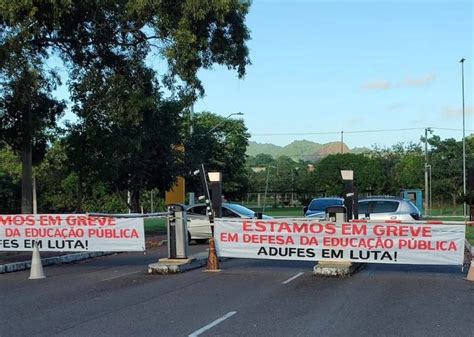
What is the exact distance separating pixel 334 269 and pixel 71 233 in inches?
260

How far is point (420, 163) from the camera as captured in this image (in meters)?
82.4

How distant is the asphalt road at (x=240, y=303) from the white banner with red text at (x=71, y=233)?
0.67 m

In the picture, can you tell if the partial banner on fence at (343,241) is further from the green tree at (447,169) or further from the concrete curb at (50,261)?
the green tree at (447,169)

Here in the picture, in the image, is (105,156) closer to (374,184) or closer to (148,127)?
(148,127)

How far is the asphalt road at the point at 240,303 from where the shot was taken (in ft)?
26.8

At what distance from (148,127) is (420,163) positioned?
6335 cm

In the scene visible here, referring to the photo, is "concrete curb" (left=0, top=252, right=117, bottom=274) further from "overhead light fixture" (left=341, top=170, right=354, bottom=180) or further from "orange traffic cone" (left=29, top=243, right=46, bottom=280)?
"overhead light fixture" (left=341, top=170, right=354, bottom=180)

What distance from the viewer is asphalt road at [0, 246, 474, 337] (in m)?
8.16

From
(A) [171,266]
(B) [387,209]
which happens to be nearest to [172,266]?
(A) [171,266]

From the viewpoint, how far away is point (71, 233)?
1538 cm

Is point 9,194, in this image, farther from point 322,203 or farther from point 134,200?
point 322,203

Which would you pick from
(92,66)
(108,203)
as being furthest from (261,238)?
(108,203)

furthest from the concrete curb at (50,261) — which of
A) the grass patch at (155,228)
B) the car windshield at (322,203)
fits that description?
the grass patch at (155,228)

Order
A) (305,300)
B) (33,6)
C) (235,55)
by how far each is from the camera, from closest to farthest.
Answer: (305,300) → (33,6) → (235,55)
